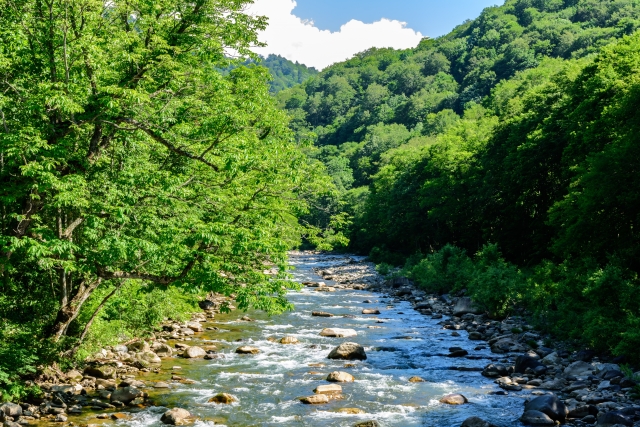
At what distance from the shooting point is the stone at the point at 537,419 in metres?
14.2

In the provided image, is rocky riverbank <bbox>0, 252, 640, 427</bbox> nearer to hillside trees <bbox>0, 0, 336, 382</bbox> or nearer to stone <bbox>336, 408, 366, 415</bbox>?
stone <bbox>336, 408, 366, 415</bbox>

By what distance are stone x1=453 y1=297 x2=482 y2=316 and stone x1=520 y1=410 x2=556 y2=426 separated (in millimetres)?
17511

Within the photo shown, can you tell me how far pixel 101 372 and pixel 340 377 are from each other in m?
8.20

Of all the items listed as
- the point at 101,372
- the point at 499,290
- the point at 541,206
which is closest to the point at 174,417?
the point at 101,372

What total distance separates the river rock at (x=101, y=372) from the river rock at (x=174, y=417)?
4171 mm

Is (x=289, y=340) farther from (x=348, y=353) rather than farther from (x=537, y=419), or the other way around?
(x=537, y=419)

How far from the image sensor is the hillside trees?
12.5m

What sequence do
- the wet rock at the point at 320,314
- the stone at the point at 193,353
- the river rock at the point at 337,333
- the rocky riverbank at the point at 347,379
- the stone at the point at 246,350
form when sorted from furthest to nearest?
the wet rock at the point at 320,314, the river rock at the point at 337,333, the stone at the point at 246,350, the stone at the point at 193,353, the rocky riverbank at the point at 347,379

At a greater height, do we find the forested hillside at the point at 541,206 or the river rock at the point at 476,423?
the forested hillside at the point at 541,206

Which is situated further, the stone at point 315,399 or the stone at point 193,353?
the stone at point 193,353

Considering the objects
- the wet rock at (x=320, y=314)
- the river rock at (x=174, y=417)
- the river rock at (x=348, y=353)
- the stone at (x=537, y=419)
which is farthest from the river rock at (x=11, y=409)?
the wet rock at (x=320, y=314)

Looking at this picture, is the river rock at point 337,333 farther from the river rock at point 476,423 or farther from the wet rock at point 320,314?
the river rock at point 476,423

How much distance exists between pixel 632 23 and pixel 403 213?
242 feet

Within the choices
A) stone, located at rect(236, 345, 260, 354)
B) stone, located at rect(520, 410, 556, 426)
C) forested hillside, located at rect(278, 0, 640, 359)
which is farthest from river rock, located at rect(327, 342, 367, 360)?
stone, located at rect(520, 410, 556, 426)
